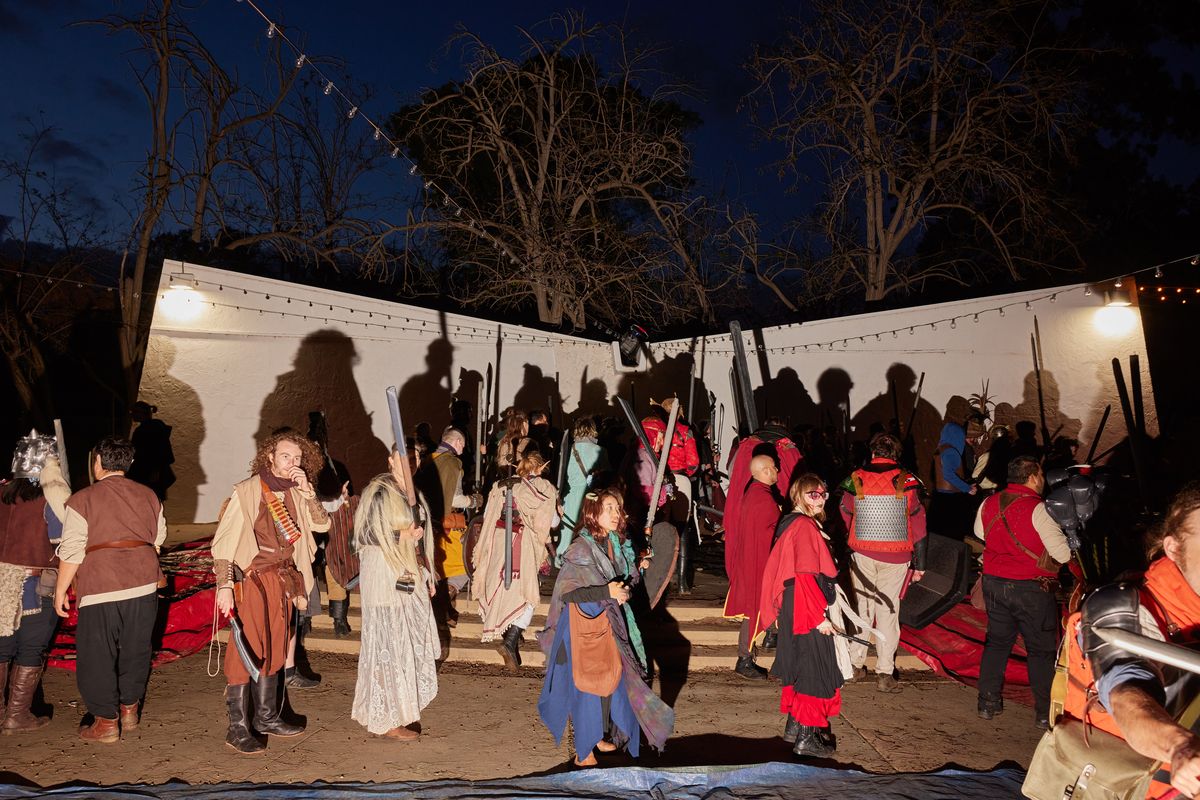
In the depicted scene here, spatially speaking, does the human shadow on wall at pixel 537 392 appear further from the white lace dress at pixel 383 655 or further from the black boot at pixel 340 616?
the white lace dress at pixel 383 655

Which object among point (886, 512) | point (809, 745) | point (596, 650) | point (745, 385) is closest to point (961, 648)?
point (886, 512)

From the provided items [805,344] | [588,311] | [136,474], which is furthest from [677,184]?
[136,474]

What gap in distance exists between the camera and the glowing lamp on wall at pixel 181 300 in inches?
416

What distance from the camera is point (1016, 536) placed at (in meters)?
5.38

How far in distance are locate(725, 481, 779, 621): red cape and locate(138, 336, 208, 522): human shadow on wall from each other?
7.80 m

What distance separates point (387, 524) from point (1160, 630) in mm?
4028

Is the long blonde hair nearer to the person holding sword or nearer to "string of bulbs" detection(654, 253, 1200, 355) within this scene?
the person holding sword

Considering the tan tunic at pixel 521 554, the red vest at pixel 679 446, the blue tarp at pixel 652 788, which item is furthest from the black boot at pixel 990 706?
the tan tunic at pixel 521 554

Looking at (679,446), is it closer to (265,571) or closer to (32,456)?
Result: (265,571)

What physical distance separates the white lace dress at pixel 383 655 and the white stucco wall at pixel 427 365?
6.71 m

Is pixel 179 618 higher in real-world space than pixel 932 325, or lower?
lower

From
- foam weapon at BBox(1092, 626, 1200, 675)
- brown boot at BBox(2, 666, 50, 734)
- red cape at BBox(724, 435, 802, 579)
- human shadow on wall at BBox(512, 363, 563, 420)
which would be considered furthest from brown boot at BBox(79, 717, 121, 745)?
human shadow on wall at BBox(512, 363, 563, 420)

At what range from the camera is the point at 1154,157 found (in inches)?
714

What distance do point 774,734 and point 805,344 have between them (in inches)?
312
